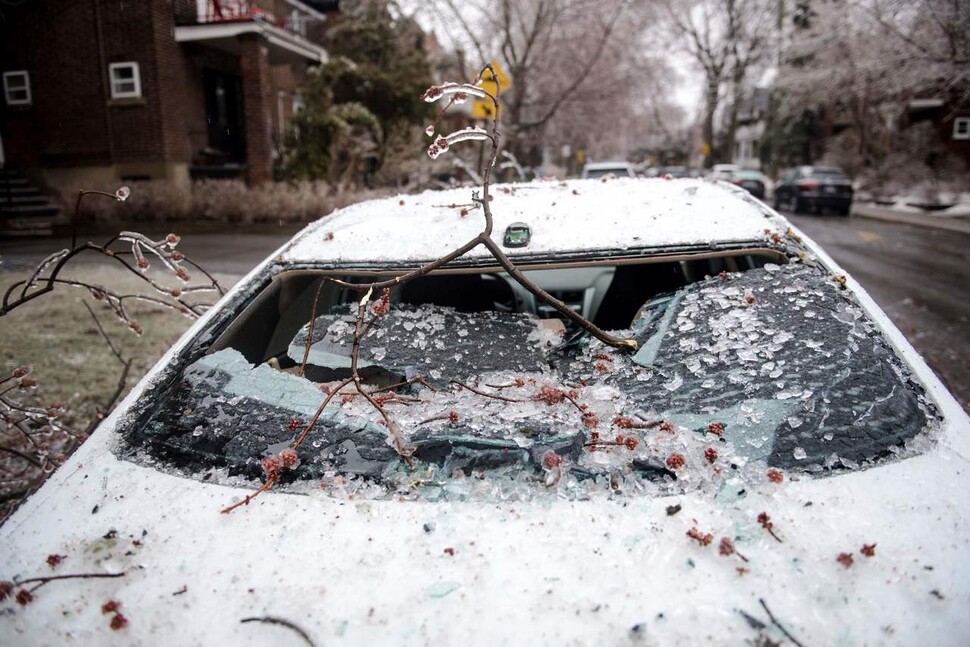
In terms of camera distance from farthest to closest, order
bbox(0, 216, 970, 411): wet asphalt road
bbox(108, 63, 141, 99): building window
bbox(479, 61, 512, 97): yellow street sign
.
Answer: bbox(108, 63, 141, 99): building window
bbox(0, 216, 970, 411): wet asphalt road
bbox(479, 61, 512, 97): yellow street sign

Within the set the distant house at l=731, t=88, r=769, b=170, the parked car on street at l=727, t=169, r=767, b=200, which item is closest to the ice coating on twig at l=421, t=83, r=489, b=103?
the parked car on street at l=727, t=169, r=767, b=200

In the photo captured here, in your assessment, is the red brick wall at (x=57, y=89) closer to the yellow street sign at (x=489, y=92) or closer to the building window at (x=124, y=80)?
the building window at (x=124, y=80)

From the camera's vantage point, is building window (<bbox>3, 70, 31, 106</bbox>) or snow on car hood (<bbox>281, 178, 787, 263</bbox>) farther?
building window (<bbox>3, 70, 31, 106</bbox>)

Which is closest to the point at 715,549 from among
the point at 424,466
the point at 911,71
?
the point at 424,466

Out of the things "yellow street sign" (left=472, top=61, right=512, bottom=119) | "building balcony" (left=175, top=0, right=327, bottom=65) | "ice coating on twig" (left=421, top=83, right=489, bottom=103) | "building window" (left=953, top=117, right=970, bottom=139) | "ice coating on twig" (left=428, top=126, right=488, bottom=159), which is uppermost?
"building balcony" (left=175, top=0, right=327, bottom=65)

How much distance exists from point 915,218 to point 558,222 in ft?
64.1

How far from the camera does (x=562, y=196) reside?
233 centimetres

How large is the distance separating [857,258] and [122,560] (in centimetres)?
1184

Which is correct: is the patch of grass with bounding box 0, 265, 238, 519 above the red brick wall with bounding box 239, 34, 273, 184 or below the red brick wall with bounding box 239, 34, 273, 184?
below

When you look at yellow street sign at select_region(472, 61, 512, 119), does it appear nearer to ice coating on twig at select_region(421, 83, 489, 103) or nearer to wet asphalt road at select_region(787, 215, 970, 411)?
ice coating on twig at select_region(421, 83, 489, 103)

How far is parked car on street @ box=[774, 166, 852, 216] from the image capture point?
19.6 metres

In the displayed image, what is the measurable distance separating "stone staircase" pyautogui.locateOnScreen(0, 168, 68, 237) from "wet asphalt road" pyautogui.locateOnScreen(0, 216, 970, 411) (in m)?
0.92

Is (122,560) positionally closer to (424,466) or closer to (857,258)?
(424,466)

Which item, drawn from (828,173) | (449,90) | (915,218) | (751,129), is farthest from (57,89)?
(751,129)
